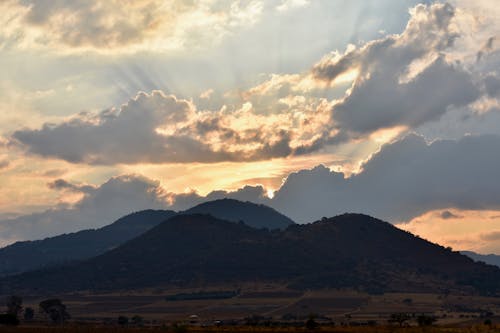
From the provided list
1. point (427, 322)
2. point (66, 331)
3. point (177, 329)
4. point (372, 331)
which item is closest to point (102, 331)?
point (66, 331)

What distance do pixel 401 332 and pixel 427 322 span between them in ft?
133

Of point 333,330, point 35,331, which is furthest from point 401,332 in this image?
point 35,331

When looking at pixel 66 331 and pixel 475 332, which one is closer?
pixel 475 332

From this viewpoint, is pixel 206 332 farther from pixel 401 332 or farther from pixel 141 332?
pixel 401 332

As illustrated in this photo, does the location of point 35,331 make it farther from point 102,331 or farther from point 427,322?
point 427,322

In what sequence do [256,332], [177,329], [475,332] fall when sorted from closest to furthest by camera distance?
→ [475,332], [256,332], [177,329]

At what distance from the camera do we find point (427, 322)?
608 ft

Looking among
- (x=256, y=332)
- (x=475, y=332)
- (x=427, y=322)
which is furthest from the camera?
(x=427, y=322)

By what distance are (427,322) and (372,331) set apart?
3888 cm

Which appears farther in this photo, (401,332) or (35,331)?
(35,331)

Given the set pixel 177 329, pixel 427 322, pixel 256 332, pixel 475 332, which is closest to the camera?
pixel 475 332

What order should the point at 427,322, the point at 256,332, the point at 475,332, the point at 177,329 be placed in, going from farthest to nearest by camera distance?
the point at 427,322, the point at 177,329, the point at 256,332, the point at 475,332

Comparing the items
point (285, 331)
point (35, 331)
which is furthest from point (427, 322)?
point (35, 331)

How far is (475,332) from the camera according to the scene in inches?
5674
